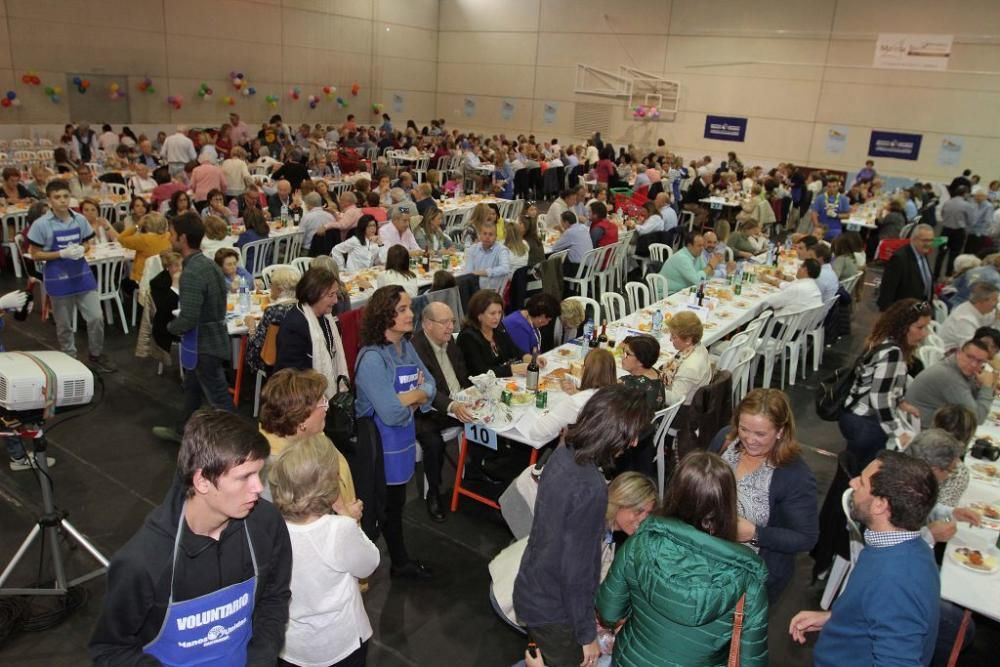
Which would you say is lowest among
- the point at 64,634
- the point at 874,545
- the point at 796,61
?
the point at 64,634

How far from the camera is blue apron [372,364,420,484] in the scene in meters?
3.68

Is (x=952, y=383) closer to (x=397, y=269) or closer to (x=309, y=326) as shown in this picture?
(x=309, y=326)

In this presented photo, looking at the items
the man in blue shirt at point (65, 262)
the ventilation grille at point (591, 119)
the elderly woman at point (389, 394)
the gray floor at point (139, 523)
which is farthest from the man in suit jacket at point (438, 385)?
the ventilation grille at point (591, 119)

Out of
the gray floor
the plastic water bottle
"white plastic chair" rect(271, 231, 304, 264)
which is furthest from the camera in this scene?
"white plastic chair" rect(271, 231, 304, 264)

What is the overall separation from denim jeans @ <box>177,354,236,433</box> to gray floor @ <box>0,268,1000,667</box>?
430 mm

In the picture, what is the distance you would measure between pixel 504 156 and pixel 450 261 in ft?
28.0

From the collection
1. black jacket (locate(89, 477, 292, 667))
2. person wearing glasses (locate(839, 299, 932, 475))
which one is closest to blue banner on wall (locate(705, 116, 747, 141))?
person wearing glasses (locate(839, 299, 932, 475))

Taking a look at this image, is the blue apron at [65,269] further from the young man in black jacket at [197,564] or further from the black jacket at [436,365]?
the young man in black jacket at [197,564]

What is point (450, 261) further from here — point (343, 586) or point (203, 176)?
point (343, 586)

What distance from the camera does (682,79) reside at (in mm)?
19906

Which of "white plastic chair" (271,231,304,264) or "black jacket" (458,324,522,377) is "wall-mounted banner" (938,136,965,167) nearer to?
"white plastic chair" (271,231,304,264)

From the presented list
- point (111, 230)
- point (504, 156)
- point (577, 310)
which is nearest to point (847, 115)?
point (504, 156)

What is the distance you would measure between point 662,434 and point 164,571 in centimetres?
356

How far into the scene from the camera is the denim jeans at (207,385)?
16.3 feet
